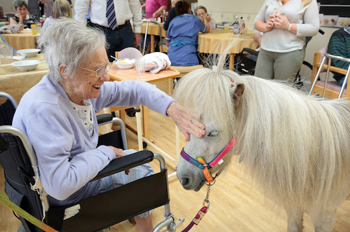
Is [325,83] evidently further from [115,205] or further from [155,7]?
[155,7]

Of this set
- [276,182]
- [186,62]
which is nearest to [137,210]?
[276,182]

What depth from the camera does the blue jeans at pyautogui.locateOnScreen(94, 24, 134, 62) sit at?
9.63 feet

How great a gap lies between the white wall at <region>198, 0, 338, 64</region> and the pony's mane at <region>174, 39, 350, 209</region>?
365 centimetres

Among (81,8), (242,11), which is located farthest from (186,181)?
(242,11)

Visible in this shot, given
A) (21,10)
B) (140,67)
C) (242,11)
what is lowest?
(140,67)

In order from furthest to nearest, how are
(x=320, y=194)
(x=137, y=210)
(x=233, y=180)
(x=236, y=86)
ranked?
(x=233, y=180)
(x=137, y=210)
(x=320, y=194)
(x=236, y=86)

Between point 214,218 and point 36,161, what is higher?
point 36,161

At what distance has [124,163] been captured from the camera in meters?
0.99

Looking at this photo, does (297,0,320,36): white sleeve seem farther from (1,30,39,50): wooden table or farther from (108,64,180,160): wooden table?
(1,30,39,50): wooden table

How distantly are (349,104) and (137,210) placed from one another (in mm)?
1024

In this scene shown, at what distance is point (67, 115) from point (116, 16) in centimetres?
223

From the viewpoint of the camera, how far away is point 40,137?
863mm

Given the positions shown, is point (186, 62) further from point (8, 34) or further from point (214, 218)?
point (8, 34)

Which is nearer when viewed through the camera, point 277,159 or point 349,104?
point 277,159
